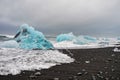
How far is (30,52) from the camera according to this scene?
21.2 m

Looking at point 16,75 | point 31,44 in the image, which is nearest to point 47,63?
point 16,75

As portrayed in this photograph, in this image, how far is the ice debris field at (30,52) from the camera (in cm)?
1443

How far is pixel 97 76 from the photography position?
11891 millimetres

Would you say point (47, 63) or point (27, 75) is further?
point (47, 63)

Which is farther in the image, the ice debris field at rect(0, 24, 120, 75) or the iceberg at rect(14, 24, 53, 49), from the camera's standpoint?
the iceberg at rect(14, 24, 53, 49)

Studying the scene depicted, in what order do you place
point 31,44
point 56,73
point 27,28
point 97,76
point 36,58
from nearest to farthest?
point 97,76 < point 56,73 < point 36,58 < point 31,44 < point 27,28

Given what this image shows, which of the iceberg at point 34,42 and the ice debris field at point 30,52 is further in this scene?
the iceberg at point 34,42

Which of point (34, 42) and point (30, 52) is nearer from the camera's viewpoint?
point (30, 52)

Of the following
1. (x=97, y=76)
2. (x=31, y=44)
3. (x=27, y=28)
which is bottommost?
(x=97, y=76)

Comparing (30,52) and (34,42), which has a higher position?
(34,42)

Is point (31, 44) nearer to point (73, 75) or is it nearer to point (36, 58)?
point (36, 58)

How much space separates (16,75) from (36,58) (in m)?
5.47

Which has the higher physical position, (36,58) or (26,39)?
(26,39)

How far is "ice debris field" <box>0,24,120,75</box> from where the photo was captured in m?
14.4
